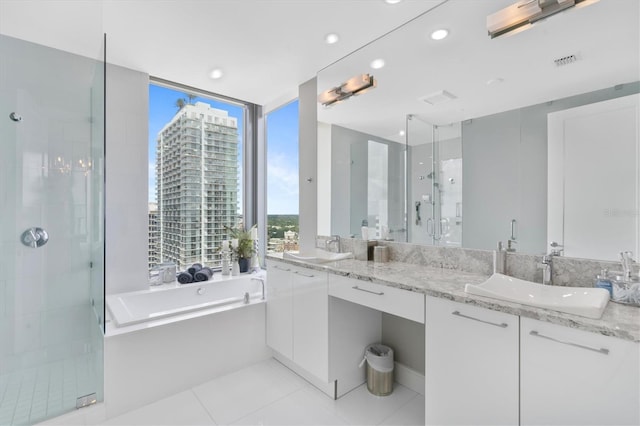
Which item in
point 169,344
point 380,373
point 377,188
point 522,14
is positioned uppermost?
point 522,14

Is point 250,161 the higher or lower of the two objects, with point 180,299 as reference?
higher

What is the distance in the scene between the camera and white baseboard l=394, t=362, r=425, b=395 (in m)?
2.08

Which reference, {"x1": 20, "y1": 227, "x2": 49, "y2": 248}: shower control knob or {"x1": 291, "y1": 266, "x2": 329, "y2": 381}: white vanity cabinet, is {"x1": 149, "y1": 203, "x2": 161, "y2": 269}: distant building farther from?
{"x1": 291, "y1": 266, "x2": 329, "y2": 381}: white vanity cabinet

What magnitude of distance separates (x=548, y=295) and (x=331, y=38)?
2149 mm

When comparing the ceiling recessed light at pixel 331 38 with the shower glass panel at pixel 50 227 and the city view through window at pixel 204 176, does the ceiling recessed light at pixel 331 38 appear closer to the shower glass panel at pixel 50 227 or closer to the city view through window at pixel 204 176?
the city view through window at pixel 204 176

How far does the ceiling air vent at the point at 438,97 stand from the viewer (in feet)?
6.39

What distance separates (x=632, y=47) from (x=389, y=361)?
215 centimetres

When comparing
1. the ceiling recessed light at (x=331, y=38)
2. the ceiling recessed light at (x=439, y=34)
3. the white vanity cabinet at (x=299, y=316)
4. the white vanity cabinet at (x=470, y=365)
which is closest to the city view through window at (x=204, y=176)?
the white vanity cabinet at (x=299, y=316)

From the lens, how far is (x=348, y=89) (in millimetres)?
2541

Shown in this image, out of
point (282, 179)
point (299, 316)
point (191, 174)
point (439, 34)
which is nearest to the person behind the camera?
point (439, 34)

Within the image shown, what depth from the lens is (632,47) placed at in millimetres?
1308

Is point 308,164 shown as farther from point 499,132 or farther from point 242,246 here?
point 499,132

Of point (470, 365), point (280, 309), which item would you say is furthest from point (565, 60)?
point (280, 309)

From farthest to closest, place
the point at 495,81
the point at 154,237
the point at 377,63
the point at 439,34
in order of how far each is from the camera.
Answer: the point at 154,237 → the point at 377,63 → the point at 439,34 → the point at 495,81
